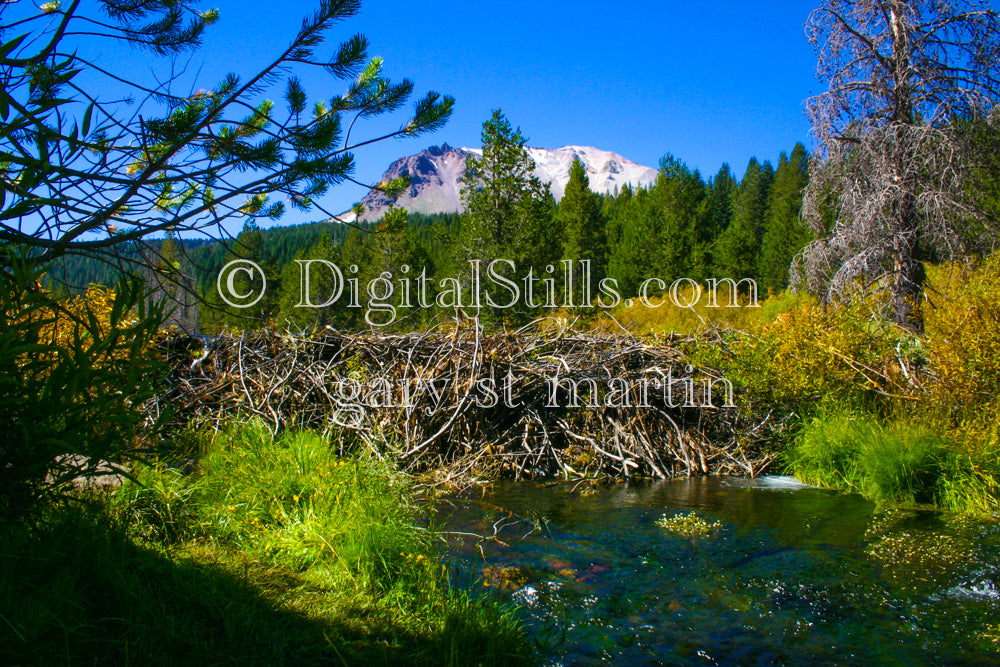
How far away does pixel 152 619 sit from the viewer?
229 centimetres

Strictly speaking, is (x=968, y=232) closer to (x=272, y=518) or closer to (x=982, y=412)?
(x=982, y=412)

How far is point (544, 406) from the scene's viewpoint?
22.8 feet

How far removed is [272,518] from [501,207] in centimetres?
1789

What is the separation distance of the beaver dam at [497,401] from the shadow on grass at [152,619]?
3.50 metres

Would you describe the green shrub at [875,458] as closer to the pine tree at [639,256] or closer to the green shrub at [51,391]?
the green shrub at [51,391]

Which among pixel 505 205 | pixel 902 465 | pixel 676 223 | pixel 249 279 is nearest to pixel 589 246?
pixel 676 223

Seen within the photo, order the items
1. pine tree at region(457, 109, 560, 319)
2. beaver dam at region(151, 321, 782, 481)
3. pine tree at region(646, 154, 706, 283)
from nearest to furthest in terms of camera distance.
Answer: beaver dam at region(151, 321, 782, 481) → pine tree at region(457, 109, 560, 319) → pine tree at region(646, 154, 706, 283)

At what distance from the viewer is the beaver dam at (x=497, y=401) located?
654 cm

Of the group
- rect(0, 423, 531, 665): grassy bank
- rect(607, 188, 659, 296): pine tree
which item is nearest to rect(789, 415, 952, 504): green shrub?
rect(0, 423, 531, 665): grassy bank

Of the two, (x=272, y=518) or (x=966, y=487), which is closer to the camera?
(x=272, y=518)

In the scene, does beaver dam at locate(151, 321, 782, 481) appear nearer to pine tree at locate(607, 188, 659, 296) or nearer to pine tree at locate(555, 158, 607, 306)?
pine tree at locate(607, 188, 659, 296)

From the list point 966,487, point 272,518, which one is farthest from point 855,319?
point 272,518

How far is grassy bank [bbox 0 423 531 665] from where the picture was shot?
210 cm

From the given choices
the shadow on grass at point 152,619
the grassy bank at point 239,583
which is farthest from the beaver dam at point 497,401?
the shadow on grass at point 152,619
